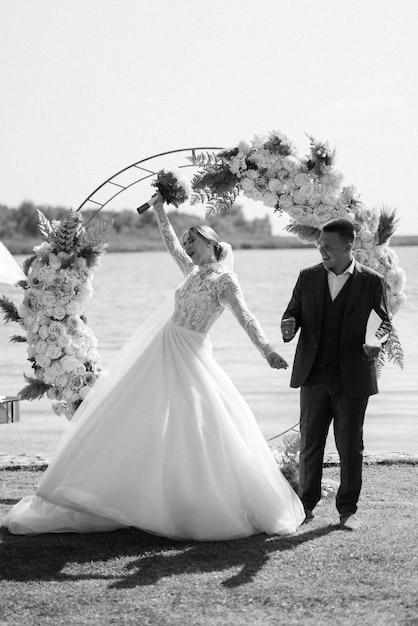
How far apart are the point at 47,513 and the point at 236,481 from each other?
118cm

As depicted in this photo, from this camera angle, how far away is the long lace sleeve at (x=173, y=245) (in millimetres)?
6691

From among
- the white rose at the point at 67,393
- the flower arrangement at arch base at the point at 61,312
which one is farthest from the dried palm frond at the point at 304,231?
the white rose at the point at 67,393

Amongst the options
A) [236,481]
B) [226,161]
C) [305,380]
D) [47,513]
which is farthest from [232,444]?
[226,161]

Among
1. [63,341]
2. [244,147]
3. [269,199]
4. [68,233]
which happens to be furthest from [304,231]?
[63,341]

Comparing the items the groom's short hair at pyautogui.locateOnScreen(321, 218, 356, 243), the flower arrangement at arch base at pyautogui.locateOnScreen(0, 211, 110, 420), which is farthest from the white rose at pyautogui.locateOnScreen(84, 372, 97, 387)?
the groom's short hair at pyautogui.locateOnScreen(321, 218, 356, 243)

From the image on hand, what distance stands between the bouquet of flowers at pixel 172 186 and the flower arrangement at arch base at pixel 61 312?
843mm

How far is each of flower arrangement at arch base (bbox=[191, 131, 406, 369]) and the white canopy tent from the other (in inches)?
64.3

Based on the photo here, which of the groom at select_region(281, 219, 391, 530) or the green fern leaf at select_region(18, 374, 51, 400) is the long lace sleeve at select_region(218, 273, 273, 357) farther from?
the green fern leaf at select_region(18, 374, 51, 400)

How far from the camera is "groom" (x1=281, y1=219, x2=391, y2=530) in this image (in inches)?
230

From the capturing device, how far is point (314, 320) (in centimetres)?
590

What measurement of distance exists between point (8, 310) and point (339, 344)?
2.94 meters

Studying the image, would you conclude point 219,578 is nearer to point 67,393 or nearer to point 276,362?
point 276,362

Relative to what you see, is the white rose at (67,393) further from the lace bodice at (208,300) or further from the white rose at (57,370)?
the lace bodice at (208,300)

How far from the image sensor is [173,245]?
6.73m
